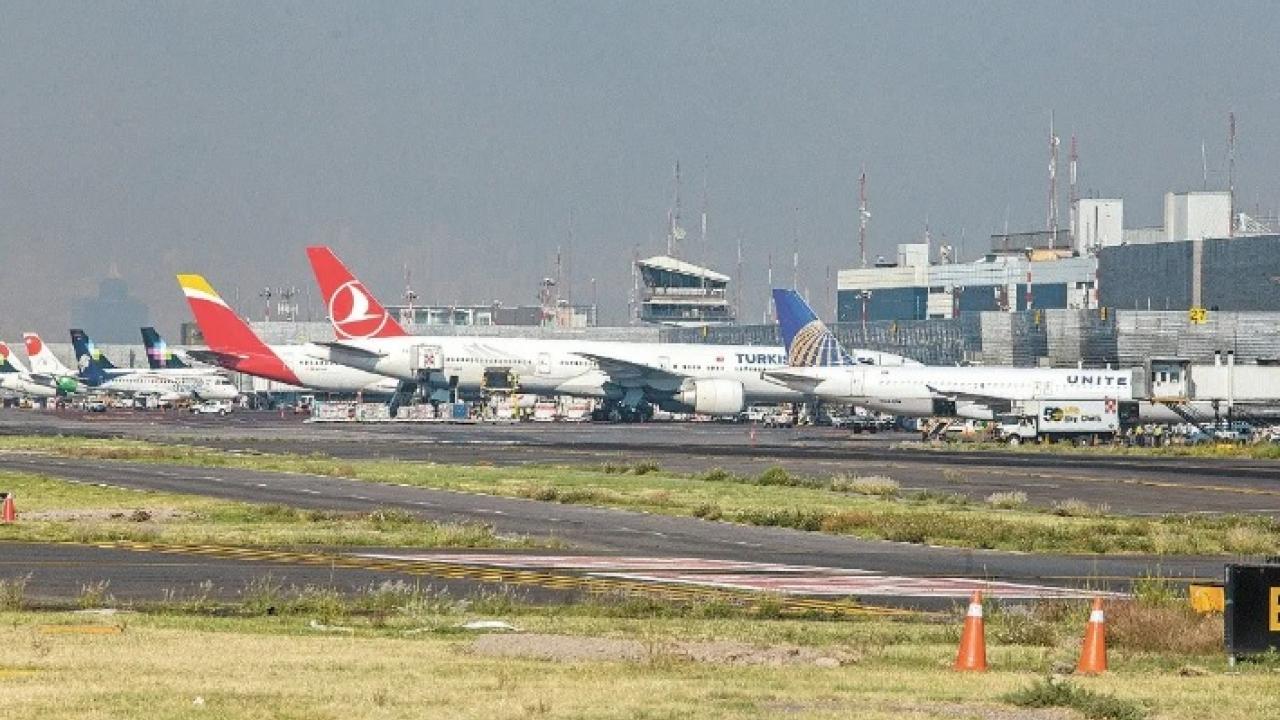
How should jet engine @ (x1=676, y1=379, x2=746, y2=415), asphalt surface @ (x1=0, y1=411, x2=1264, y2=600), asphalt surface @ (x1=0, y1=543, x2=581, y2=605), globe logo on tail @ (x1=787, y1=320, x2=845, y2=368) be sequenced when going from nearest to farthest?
asphalt surface @ (x1=0, y1=543, x2=581, y2=605)
asphalt surface @ (x1=0, y1=411, x2=1264, y2=600)
globe logo on tail @ (x1=787, y1=320, x2=845, y2=368)
jet engine @ (x1=676, y1=379, x2=746, y2=415)

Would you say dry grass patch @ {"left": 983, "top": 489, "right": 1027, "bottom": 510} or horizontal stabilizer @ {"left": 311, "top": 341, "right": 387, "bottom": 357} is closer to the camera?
dry grass patch @ {"left": 983, "top": 489, "right": 1027, "bottom": 510}

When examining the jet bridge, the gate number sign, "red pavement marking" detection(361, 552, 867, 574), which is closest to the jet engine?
the jet bridge

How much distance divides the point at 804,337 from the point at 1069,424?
67.5 feet

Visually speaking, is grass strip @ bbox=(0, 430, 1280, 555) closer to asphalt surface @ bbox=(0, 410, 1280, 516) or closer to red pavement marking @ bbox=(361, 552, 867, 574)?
asphalt surface @ bbox=(0, 410, 1280, 516)

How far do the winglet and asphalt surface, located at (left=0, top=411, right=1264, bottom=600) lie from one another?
11.7 metres

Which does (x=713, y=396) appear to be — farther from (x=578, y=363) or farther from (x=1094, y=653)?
(x=1094, y=653)

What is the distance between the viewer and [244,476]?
68.5 metres

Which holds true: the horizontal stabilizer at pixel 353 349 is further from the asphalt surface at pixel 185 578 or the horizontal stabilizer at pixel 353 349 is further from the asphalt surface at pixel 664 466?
Result: the asphalt surface at pixel 185 578

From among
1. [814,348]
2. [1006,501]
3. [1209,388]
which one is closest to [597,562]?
[1006,501]

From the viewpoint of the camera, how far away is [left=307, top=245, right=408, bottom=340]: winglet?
14362cm

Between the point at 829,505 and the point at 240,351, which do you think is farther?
the point at 240,351

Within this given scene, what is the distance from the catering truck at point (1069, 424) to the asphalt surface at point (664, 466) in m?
7.47

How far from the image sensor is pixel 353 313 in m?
144

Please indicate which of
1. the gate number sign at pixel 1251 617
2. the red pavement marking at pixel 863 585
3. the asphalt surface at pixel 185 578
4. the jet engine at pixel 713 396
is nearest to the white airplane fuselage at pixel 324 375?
the jet engine at pixel 713 396
